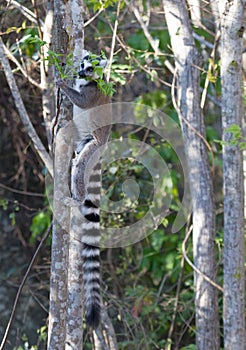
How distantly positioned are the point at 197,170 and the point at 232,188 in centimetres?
58

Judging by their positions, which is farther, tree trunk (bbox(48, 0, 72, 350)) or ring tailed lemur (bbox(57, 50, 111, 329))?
ring tailed lemur (bbox(57, 50, 111, 329))

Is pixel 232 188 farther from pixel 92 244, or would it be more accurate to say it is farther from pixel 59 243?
pixel 59 243

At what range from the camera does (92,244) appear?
4199mm

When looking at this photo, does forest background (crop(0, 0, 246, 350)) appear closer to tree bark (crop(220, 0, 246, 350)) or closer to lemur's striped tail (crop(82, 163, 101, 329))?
tree bark (crop(220, 0, 246, 350))

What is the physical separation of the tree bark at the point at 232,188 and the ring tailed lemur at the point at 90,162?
0.85 m

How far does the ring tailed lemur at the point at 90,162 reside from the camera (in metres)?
3.91

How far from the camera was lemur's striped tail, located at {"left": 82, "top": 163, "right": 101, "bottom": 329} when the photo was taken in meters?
3.91

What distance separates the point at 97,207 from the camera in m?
4.36

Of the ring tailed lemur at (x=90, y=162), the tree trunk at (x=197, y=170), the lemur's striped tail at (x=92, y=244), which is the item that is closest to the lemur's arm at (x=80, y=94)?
the ring tailed lemur at (x=90, y=162)

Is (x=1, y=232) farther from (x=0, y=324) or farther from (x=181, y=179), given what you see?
(x=181, y=179)

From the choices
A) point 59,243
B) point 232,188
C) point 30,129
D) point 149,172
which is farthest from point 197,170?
point 149,172

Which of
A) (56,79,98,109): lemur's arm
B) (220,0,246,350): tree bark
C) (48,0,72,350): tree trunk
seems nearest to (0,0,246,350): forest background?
(220,0,246,350): tree bark

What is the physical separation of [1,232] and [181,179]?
2644 millimetres

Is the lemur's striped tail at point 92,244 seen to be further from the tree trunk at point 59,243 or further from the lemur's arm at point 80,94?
the lemur's arm at point 80,94
